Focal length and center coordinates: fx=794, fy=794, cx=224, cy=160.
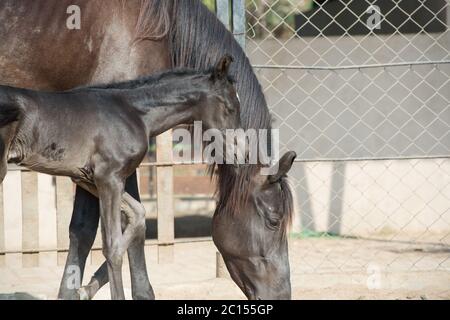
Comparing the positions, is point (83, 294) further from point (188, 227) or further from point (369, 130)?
point (188, 227)

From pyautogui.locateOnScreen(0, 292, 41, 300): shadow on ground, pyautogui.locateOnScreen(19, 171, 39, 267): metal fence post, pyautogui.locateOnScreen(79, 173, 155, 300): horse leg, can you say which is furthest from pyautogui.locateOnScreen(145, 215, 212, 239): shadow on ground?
pyautogui.locateOnScreen(79, 173, 155, 300): horse leg

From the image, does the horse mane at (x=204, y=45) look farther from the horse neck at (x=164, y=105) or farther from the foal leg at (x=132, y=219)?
the foal leg at (x=132, y=219)

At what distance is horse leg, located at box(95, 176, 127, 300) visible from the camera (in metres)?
3.70

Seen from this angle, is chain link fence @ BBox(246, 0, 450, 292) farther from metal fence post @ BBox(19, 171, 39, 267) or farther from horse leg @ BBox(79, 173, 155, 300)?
horse leg @ BBox(79, 173, 155, 300)

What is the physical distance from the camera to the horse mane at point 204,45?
422cm

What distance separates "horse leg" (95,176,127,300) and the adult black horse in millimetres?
391

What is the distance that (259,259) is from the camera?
164 inches

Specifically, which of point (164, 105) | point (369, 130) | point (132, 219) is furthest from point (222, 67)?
point (369, 130)

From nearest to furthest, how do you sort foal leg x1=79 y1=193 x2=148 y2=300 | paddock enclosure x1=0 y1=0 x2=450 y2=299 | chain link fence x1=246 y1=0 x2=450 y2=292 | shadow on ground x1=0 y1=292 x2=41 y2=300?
foal leg x1=79 y1=193 x2=148 y2=300 → shadow on ground x1=0 y1=292 x2=41 y2=300 → paddock enclosure x1=0 y1=0 x2=450 y2=299 → chain link fence x1=246 y1=0 x2=450 y2=292

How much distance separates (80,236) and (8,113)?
1060 millimetres

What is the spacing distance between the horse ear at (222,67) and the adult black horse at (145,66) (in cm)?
30

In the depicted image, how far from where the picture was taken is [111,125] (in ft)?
12.4
